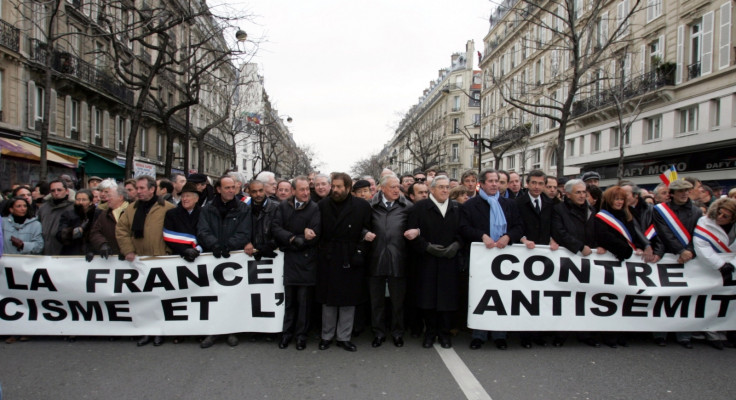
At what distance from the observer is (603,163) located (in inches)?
1196

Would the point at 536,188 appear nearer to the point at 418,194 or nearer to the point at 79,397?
the point at 418,194

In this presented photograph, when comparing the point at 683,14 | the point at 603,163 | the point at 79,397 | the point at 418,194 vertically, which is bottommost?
the point at 79,397

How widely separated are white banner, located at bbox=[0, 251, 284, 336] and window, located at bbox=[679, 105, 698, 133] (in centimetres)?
2419

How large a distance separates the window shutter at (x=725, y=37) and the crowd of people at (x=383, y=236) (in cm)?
1923

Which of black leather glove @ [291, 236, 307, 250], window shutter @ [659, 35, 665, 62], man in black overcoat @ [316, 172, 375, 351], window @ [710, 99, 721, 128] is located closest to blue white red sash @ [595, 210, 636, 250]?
man in black overcoat @ [316, 172, 375, 351]

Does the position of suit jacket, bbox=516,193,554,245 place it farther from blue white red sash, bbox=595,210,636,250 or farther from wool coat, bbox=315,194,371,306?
wool coat, bbox=315,194,371,306

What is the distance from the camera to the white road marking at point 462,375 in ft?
13.9

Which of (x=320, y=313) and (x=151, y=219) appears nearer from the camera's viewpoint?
(x=151, y=219)

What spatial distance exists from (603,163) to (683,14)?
972 centimetres

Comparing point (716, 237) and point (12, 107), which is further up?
point (12, 107)

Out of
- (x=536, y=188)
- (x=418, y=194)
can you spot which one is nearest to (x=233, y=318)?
(x=418, y=194)

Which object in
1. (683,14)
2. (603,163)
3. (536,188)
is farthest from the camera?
(603,163)

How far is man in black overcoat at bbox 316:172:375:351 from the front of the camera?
5531 millimetres

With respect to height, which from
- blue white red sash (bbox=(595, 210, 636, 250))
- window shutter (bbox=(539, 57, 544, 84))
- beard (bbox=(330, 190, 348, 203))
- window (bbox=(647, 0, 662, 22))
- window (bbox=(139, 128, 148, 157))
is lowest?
blue white red sash (bbox=(595, 210, 636, 250))
